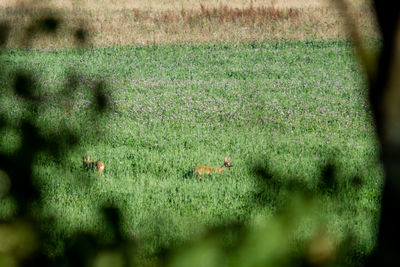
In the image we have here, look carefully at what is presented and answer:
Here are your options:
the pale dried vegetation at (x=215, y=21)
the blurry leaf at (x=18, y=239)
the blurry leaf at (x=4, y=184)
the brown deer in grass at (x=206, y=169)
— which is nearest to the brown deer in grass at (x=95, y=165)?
the brown deer in grass at (x=206, y=169)

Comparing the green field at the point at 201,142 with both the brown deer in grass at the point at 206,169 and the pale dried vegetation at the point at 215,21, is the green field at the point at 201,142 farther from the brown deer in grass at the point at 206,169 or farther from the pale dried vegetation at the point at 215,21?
the pale dried vegetation at the point at 215,21

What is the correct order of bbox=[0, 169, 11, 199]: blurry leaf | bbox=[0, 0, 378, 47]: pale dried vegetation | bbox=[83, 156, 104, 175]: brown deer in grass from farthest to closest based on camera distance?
bbox=[0, 0, 378, 47]: pale dried vegetation < bbox=[83, 156, 104, 175]: brown deer in grass < bbox=[0, 169, 11, 199]: blurry leaf

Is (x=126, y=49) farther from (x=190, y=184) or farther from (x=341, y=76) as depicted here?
(x=190, y=184)

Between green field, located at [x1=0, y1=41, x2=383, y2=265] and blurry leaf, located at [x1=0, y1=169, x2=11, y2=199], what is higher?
blurry leaf, located at [x1=0, y1=169, x2=11, y2=199]

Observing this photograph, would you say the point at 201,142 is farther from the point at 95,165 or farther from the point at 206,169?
the point at 95,165

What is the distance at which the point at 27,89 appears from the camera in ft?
4.50

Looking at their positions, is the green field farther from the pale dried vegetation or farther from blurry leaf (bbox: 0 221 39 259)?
the pale dried vegetation

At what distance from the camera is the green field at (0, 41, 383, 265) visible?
136 centimetres

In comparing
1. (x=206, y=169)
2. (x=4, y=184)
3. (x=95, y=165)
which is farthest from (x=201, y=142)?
(x=4, y=184)

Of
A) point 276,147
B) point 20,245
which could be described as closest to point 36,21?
point 20,245

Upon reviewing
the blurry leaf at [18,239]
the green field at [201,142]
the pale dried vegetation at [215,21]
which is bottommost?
the pale dried vegetation at [215,21]

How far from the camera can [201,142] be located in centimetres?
629

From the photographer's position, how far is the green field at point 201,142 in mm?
1364

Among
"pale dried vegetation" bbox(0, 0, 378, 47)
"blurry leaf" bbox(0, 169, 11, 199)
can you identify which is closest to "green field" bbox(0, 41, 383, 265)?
"blurry leaf" bbox(0, 169, 11, 199)
